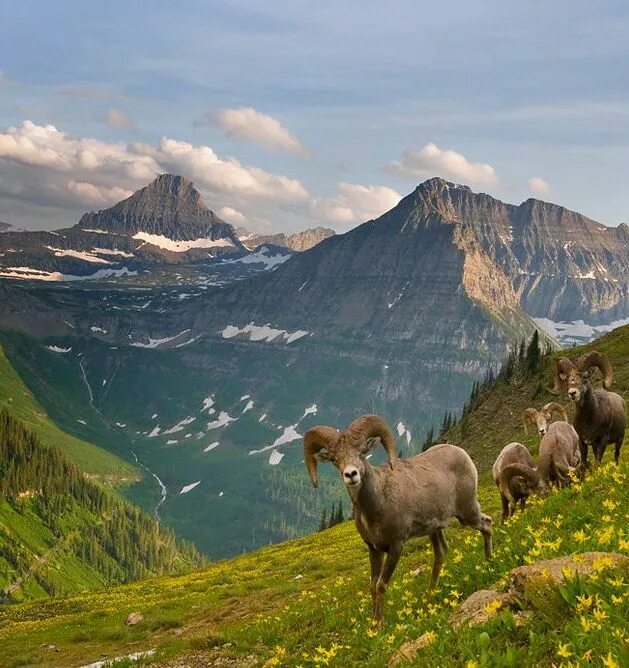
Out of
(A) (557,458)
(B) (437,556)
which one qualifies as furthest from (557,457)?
(B) (437,556)

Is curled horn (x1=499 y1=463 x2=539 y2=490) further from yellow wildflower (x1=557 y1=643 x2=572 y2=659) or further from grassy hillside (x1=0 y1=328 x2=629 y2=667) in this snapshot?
→ yellow wildflower (x1=557 y1=643 x2=572 y2=659)

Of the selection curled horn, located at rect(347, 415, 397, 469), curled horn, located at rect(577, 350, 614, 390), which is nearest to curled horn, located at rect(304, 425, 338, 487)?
curled horn, located at rect(347, 415, 397, 469)

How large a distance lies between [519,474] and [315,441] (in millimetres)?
12605

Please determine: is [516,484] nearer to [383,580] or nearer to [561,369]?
[561,369]

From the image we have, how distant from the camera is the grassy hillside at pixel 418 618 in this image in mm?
6918

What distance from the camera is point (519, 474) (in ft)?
73.5

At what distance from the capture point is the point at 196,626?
27734 millimetres

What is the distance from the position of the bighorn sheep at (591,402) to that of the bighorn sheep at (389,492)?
8847mm

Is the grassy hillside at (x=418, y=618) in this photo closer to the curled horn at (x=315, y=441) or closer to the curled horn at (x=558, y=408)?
the curled horn at (x=315, y=441)

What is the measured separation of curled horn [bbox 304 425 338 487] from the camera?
41.6 ft

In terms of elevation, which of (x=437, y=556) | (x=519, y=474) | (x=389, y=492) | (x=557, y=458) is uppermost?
(x=389, y=492)

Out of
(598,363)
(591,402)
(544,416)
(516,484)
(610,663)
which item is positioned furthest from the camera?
(544,416)

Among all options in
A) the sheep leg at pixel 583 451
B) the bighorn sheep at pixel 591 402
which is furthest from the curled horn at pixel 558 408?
the sheep leg at pixel 583 451

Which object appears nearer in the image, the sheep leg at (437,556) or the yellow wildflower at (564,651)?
the yellow wildflower at (564,651)
